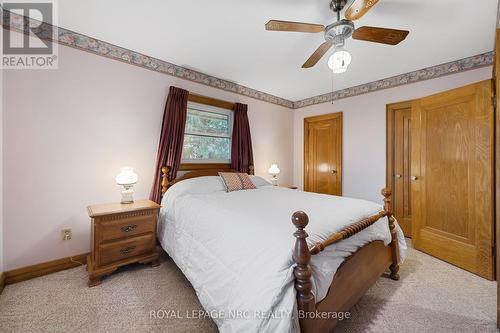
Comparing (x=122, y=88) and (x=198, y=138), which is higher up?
(x=122, y=88)

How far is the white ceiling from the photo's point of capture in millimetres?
1845

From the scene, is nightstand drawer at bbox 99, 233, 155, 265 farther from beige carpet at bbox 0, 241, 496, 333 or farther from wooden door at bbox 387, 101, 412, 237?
wooden door at bbox 387, 101, 412, 237

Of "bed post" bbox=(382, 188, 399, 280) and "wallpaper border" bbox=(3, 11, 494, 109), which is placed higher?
"wallpaper border" bbox=(3, 11, 494, 109)

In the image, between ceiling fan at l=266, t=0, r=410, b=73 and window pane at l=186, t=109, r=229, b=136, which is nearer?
ceiling fan at l=266, t=0, r=410, b=73

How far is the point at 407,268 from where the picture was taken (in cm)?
229

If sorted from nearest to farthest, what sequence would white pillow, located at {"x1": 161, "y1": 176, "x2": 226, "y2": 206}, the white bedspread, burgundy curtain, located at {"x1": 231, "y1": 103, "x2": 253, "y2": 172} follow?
the white bedspread, white pillow, located at {"x1": 161, "y1": 176, "x2": 226, "y2": 206}, burgundy curtain, located at {"x1": 231, "y1": 103, "x2": 253, "y2": 172}

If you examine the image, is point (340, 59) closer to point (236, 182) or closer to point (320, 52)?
A: point (320, 52)

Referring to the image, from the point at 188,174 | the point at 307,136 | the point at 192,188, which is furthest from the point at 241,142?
the point at 307,136

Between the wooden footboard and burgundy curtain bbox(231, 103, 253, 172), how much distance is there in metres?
2.14

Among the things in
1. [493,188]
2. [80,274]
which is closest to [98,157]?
[80,274]

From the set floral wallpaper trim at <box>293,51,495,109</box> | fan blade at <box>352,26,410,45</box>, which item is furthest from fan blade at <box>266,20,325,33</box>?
floral wallpaper trim at <box>293,51,495,109</box>

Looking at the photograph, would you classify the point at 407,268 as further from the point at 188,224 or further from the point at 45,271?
the point at 45,271

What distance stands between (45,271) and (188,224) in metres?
1.57

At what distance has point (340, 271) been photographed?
1379 mm
